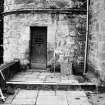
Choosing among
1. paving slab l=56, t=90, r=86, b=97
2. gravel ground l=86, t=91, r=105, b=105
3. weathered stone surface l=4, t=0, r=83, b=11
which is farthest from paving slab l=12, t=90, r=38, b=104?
weathered stone surface l=4, t=0, r=83, b=11

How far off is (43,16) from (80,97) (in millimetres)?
4709

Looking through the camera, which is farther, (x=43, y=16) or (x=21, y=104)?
(x=43, y=16)

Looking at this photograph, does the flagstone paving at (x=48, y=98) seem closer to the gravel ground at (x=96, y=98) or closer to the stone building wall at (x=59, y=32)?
the gravel ground at (x=96, y=98)

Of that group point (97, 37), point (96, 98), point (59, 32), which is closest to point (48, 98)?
point (96, 98)

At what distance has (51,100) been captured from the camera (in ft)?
20.5

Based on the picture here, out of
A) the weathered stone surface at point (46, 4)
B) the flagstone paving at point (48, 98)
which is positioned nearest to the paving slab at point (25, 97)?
the flagstone paving at point (48, 98)

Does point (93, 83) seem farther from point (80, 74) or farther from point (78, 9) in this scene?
point (78, 9)

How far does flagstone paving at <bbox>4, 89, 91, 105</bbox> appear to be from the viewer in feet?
19.9

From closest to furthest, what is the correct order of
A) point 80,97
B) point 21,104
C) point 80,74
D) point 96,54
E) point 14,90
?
point 21,104, point 80,97, point 14,90, point 96,54, point 80,74

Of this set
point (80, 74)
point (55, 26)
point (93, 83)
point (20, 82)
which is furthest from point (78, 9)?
point (20, 82)

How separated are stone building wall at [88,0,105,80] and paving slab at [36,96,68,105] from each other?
5.74ft

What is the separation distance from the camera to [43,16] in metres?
9.75

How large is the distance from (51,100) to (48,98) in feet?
0.66

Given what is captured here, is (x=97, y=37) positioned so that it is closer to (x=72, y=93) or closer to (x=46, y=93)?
(x=72, y=93)
